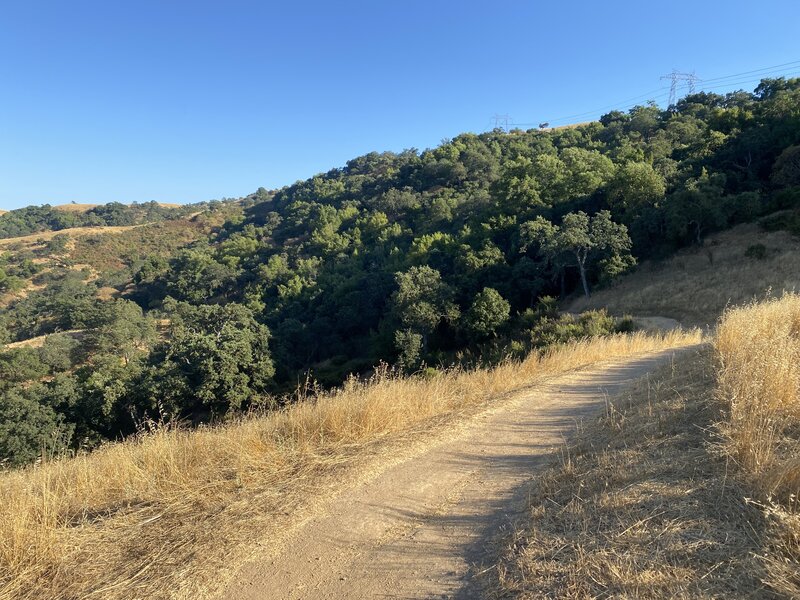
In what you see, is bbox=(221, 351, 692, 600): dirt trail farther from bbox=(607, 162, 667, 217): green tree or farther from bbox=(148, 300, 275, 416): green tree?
bbox=(607, 162, 667, 217): green tree

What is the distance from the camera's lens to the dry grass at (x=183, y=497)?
285 cm

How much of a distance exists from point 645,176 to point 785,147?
10788 mm

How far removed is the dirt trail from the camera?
2748 millimetres

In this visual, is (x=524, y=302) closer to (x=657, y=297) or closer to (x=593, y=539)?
(x=657, y=297)

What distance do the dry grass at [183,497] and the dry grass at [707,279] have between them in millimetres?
22686

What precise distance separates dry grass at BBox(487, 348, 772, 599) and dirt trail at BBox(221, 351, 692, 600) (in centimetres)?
30

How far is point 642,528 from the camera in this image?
256cm

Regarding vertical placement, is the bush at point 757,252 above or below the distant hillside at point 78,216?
below

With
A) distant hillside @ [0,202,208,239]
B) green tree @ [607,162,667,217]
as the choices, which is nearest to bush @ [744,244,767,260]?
green tree @ [607,162,667,217]

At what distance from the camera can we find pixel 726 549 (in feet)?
7.35

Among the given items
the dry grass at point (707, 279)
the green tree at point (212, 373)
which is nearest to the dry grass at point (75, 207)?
the green tree at point (212, 373)

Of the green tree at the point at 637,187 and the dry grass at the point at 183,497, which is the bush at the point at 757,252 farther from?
the dry grass at the point at 183,497

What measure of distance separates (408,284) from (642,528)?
102ft

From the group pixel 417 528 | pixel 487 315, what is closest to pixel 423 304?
pixel 487 315
